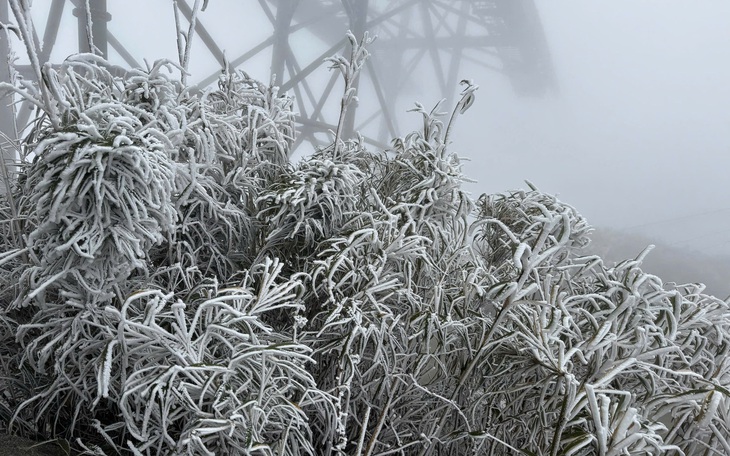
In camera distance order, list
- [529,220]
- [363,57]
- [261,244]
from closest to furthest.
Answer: [261,244] → [529,220] → [363,57]

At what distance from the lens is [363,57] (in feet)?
5.23

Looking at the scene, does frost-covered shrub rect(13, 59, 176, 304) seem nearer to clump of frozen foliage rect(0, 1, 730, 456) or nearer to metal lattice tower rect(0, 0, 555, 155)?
clump of frozen foliage rect(0, 1, 730, 456)

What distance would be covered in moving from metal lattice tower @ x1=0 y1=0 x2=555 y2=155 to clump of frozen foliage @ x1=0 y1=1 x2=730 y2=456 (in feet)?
9.11

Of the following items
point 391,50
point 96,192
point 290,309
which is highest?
point 391,50

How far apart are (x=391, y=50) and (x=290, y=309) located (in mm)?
3614

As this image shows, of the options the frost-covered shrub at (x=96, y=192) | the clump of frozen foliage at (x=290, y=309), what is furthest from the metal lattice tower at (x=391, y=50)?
the frost-covered shrub at (x=96, y=192)

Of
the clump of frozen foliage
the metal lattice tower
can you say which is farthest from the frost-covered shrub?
the metal lattice tower

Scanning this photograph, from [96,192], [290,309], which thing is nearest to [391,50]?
[290,309]

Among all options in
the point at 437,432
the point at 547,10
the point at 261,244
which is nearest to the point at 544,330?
the point at 437,432

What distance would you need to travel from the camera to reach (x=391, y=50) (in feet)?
14.9

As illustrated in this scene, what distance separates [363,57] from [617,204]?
2822 mm

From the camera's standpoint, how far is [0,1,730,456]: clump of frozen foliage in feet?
3.15

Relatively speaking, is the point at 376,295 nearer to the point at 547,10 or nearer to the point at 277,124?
the point at 277,124

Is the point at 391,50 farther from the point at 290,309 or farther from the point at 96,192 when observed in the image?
the point at 96,192
